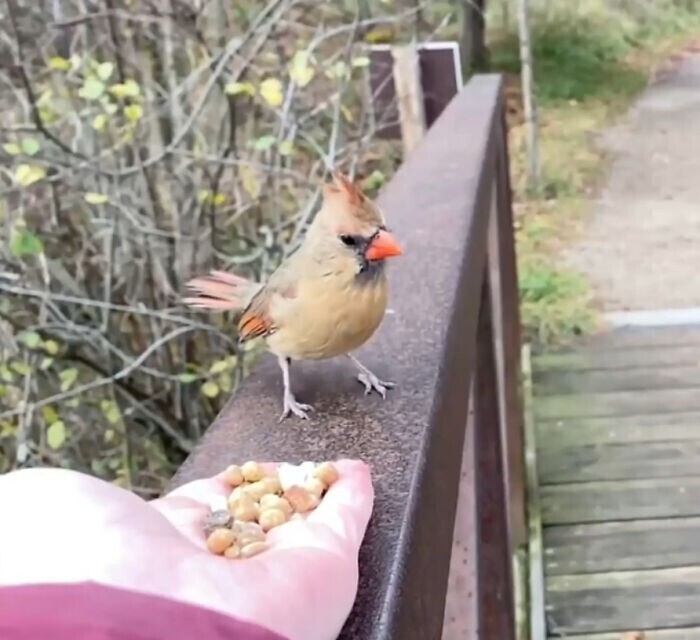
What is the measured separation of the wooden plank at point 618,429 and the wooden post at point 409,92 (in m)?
0.77

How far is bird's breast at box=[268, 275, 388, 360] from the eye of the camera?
819 mm

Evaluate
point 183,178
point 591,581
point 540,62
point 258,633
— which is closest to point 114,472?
point 183,178

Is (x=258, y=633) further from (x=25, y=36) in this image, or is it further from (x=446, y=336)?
(x=25, y=36)

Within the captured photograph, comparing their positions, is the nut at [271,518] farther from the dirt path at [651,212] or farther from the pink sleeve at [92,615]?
the dirt path at [651,212]

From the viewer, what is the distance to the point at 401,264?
3.70ft

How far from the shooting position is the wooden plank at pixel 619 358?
3.21 meters

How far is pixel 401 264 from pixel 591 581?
141cm

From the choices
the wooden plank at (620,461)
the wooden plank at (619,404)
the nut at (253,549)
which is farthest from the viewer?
the wooden plank at (619,404)

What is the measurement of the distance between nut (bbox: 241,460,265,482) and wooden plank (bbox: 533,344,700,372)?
2.72 metres

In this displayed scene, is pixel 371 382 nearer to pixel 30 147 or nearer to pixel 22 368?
pixel 30 147

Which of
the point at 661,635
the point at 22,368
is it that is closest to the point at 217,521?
the point at 22,368

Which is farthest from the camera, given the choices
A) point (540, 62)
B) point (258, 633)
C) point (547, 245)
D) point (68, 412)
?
point (540, 62)

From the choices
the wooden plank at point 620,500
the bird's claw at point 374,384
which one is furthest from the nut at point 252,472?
the wooden plank at point 620,500

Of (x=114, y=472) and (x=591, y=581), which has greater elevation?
(x=114, y=472)
